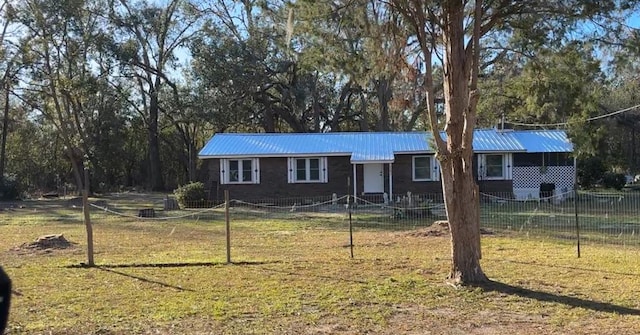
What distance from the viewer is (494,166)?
27.0 meters

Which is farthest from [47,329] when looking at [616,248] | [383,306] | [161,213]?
[161,213]

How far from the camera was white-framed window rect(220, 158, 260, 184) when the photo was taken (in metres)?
27.0

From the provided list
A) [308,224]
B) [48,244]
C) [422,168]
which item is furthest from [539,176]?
[48,244]

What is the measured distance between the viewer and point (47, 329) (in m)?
6.01

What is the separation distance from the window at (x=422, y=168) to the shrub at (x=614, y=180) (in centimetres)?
1219

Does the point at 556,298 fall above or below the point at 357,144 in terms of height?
below

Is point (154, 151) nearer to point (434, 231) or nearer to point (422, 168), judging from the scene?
point (422, 168)

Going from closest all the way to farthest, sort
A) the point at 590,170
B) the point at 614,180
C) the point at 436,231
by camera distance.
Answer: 1. the point at 436,231
2. the point at 590,170
3. the point at 614,180

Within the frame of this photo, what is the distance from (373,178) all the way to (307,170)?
9.96ft

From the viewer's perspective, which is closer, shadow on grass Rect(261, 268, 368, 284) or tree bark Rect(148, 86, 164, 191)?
shadow on grass Rect(261, 268, 368, 284)

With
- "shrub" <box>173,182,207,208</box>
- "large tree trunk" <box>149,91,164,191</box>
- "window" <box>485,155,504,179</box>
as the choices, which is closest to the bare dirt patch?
"shrub" <box>173,182,207,208</box>

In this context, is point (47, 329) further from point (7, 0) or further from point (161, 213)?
point (7, 0)

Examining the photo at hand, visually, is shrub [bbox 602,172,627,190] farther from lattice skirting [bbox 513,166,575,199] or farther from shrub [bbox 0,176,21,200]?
shrub [bbox 0,176,21,200]

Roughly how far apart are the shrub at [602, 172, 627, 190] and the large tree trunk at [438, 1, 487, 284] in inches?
1107
